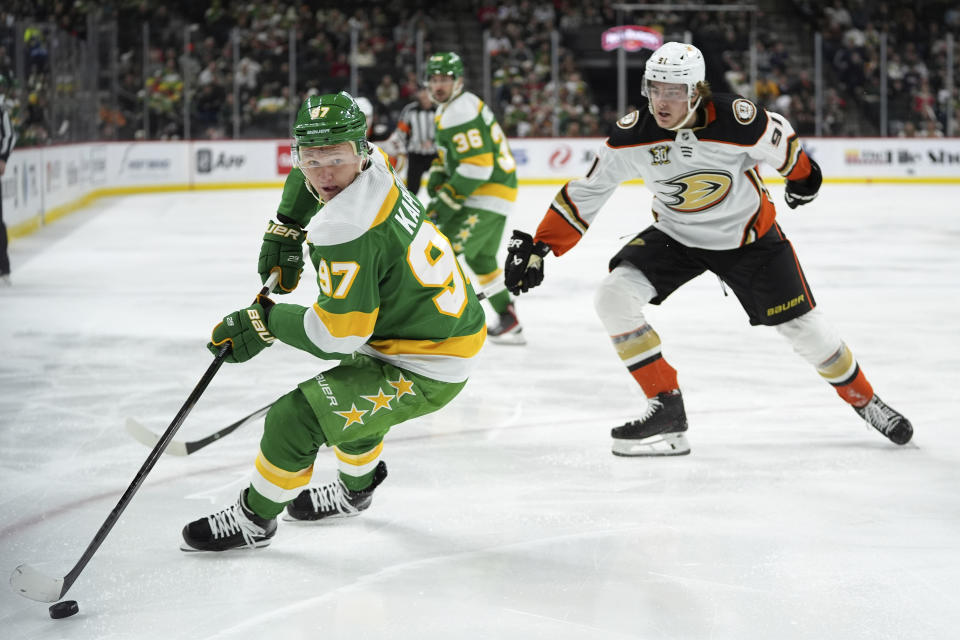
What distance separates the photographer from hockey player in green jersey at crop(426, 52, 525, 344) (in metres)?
5.36

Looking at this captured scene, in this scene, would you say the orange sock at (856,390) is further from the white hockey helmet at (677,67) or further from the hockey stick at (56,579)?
the hockey stick at (56,579)

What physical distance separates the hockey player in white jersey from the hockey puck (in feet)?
5.07

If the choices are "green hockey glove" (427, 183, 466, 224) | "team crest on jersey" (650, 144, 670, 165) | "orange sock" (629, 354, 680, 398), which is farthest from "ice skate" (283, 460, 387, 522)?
"green hockey glove" (427, 183, 466, 224)

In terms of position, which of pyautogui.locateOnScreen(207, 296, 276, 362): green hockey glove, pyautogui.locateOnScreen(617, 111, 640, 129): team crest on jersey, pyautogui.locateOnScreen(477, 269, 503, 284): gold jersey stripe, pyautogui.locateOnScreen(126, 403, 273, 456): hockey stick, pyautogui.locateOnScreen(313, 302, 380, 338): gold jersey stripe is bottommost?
pyautogui.locateOnScreen(477, 269, 503, 284): gold jersey stripe

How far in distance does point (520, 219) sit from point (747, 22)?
799cm

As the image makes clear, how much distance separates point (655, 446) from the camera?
3.58 meters

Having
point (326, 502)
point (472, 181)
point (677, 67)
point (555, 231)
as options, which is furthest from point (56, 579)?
point (472, 181)

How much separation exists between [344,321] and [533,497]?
101 centimetres

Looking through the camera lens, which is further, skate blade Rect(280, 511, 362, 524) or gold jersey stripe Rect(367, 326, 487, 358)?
skate blade Rect(280, 511, 362, 524)

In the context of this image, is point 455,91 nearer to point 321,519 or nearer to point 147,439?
point 147,439

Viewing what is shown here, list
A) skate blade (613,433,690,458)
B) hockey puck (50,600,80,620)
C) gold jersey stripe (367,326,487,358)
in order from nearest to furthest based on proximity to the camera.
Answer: hockey puck (50,600,80,620) < gold jersey stripe (367,326,487,358) < skate blade (613,433,690,458)

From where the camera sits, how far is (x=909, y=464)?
11.3ft

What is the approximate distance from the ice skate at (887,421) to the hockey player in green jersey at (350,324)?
4.95 feet

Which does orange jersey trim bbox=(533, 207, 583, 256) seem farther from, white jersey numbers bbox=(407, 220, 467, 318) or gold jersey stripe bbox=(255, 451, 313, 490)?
gold jersey stripe bbox=(255, 451, 313, 490)
